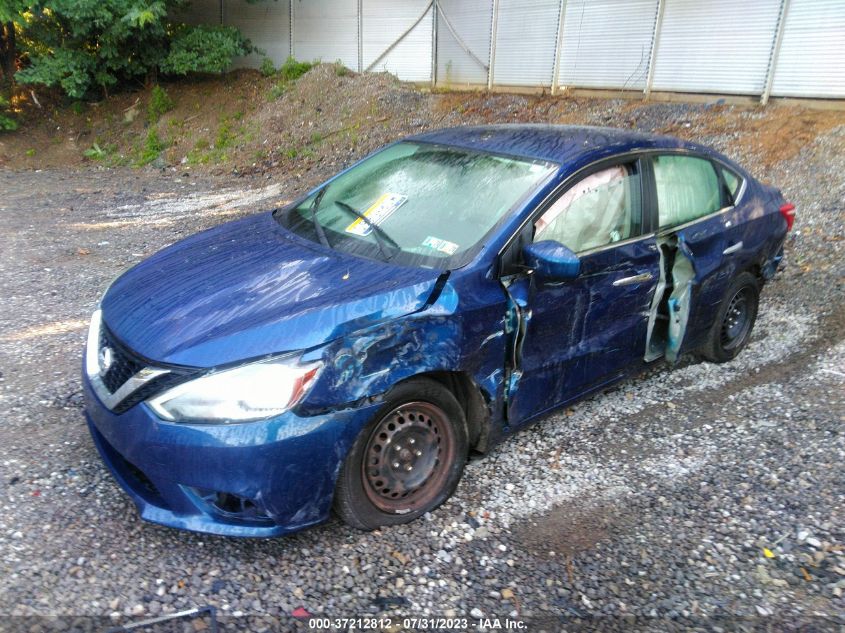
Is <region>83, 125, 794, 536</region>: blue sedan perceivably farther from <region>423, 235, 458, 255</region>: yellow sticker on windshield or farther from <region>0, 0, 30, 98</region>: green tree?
<region>0, 0, 30, 98</region>: green tree

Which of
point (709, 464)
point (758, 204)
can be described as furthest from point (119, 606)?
point (758, 204)

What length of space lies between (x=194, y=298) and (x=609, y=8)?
11225 mm

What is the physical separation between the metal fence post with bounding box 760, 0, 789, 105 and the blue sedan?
6845 mm

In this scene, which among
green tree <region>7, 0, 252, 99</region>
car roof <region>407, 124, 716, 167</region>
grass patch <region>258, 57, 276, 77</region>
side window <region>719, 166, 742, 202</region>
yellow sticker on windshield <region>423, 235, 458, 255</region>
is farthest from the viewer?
grass patch <region>258, 57, 276, 77</region>

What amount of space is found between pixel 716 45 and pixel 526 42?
3927 millimetres

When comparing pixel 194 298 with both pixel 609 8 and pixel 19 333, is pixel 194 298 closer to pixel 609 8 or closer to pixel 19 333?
pixel 19 333

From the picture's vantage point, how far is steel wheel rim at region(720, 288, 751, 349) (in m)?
4.60

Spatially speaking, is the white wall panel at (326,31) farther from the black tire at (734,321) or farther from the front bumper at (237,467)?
the front bumper at (237,467)

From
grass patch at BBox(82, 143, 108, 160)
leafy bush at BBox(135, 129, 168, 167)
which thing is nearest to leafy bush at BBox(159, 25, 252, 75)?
leafy bush at BBox(135, 129, 168, 167)

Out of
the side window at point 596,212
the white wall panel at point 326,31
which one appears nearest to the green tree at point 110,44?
the white wall panel at point 326,31

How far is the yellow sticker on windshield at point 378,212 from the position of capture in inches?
135

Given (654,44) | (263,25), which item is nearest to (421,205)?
(654,44)

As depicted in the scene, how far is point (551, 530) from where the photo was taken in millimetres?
2975

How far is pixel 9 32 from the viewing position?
50.0ft
